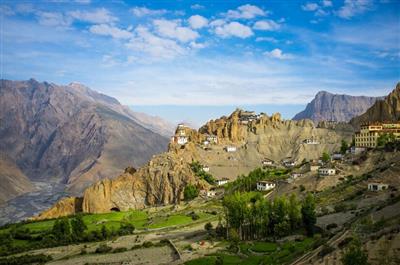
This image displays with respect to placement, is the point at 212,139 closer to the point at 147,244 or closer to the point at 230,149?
the point at 230,149

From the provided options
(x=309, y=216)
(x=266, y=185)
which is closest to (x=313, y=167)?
(x=266, y=185)

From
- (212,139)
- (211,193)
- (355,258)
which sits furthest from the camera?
(212,139)

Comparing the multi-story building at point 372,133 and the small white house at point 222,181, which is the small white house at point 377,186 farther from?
the small white house at point 222,181

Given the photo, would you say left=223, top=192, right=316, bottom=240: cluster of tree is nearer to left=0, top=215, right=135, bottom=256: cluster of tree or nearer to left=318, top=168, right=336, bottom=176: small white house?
left=318, top=168, right=336, bottom=176: small white house

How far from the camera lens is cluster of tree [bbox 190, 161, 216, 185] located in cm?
13640

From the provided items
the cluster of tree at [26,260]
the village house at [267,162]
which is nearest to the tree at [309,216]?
the cluster of tree at [26,260]

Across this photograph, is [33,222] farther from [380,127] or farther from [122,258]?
[380,127]

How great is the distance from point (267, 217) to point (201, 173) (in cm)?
7403

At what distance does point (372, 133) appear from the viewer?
113250 millimetres

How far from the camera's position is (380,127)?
11656 centimetres

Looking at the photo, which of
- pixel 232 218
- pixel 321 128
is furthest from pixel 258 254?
pixel 321 128

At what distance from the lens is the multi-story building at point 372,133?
4432 inches

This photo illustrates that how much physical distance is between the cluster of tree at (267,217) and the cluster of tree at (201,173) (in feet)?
211

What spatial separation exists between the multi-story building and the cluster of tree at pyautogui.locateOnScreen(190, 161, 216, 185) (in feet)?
142
